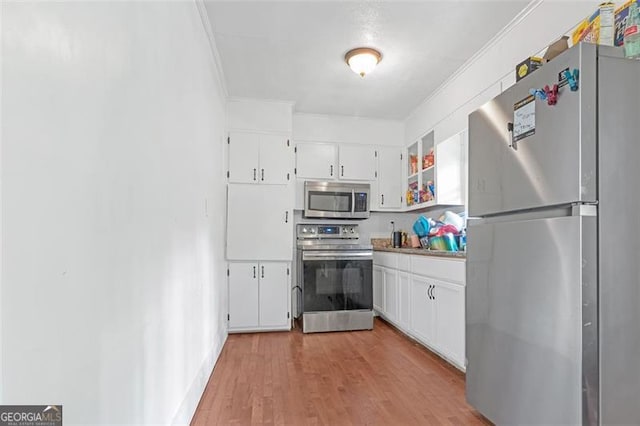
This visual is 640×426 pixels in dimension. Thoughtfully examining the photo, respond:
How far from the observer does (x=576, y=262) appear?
1229mm

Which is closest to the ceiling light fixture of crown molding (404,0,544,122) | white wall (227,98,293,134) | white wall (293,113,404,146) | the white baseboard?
crown molding (404,0,544,122)

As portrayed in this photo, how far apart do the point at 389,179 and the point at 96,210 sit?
3.61 metres

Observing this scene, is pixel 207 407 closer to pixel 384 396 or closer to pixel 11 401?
pixel 384 396

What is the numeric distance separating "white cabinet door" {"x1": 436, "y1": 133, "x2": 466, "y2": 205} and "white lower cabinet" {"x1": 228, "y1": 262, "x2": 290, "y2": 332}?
5.77ft

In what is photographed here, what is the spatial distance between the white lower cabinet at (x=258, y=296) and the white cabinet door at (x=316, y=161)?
1.11m

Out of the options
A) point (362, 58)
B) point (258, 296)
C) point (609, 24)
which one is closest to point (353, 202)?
point (258, 296)

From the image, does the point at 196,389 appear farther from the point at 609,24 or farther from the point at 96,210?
the point at 609,24

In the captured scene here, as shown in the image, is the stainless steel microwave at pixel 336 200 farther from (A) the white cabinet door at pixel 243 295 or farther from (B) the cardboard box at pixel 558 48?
(B) the cardboard box at pixel 558 48

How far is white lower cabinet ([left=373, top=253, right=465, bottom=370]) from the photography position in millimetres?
2310

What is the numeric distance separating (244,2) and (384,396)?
2569 millimetres

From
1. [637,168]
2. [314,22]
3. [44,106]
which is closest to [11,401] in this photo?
[44,106]

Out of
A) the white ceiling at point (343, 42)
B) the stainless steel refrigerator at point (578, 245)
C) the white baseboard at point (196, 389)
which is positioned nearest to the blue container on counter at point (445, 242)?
the stainless steel refrigerator at point (578, 245)

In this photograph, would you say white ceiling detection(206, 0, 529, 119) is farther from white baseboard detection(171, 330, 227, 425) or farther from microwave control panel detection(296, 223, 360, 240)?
white baseboard detection(171, 330, 227, 425)

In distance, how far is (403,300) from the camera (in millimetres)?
3193
